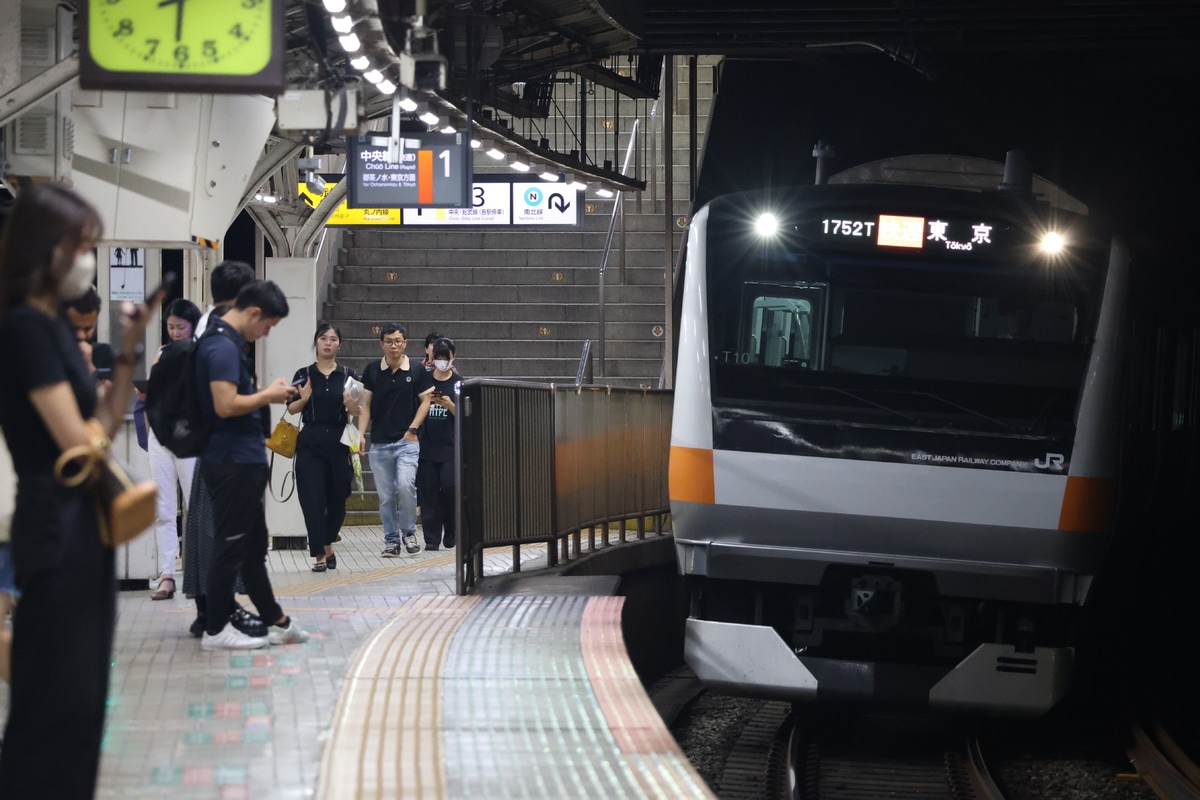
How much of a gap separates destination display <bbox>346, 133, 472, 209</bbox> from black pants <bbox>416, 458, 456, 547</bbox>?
2.11 meters

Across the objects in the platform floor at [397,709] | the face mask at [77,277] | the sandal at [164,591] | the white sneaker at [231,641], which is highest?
the face mask at [77,277]

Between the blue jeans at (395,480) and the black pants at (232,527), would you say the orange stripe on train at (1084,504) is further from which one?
the blue jeans at (395,480)

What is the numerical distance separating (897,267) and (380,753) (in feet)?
15.6

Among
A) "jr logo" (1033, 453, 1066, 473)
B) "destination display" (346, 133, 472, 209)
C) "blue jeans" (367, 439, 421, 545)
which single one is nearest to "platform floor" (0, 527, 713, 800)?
"jr logo" (1033, 453, 1066, 473)

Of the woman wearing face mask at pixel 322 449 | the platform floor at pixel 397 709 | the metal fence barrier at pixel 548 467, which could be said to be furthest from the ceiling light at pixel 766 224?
the woman wearing face mask at pixel 322 449

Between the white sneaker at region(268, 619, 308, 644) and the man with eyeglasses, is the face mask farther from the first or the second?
the man with eyeglasses

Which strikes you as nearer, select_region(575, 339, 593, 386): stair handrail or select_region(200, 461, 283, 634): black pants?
select_region(200, 461, 283, 634): black pants

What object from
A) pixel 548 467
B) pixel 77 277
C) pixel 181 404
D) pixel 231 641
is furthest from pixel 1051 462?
pixel 77 277

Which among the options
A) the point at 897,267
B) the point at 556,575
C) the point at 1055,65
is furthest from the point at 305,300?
the point at 1055,65

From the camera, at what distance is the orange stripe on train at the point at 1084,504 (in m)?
8.19

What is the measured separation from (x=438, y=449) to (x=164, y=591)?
12.6 feet

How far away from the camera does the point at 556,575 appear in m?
10.3

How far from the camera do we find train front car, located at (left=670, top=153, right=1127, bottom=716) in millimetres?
8281

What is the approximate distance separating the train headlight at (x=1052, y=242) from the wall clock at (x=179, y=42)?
4185 millimetres
